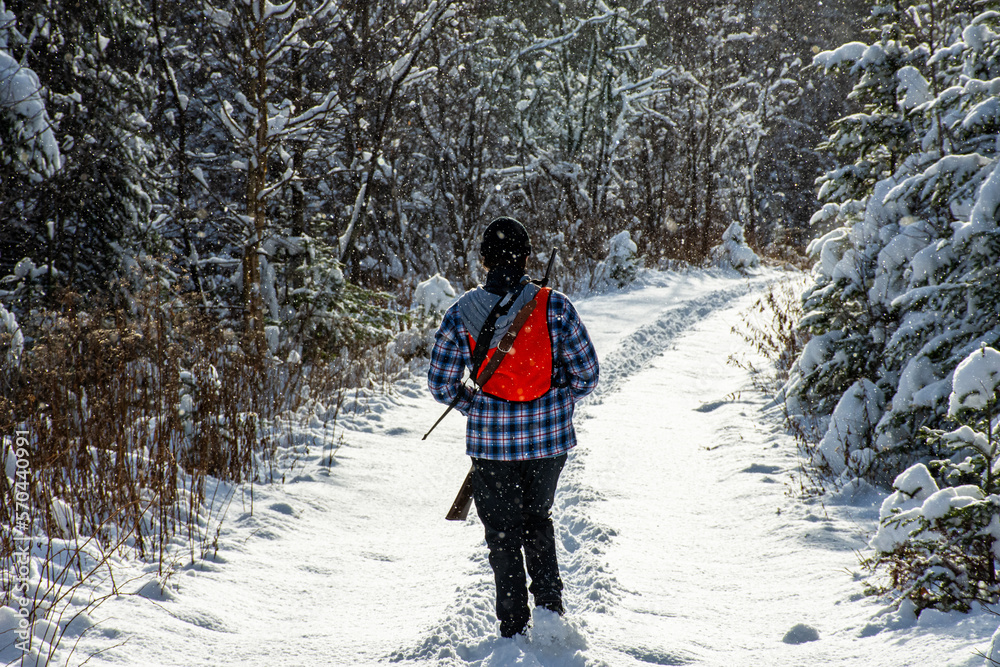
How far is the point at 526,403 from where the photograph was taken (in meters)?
2.81

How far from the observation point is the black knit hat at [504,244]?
2826mm

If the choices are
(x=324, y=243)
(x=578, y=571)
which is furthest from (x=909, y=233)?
(x=324, y=243)

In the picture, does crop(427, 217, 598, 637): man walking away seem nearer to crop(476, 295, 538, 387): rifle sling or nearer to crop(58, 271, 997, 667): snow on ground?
A: crop(476, 295, 538, 387): rifle sling

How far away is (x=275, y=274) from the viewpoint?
29.6 feet

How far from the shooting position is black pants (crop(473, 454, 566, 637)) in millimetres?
2861

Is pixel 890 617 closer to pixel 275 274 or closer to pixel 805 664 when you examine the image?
pixel 805 664

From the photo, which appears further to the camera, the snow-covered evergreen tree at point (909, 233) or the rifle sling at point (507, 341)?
the snow-covered evergreen tree at point (909, 233)

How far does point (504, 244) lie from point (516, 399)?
0.65 meters

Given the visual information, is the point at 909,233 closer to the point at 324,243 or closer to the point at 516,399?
the point at 516,399

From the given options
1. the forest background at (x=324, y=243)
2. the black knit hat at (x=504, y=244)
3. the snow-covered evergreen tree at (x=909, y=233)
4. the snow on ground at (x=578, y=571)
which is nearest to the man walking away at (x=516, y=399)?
the black knit hat at (x=504, y=244)

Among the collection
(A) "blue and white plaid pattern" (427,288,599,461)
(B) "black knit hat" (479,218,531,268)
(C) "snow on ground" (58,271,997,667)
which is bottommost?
(C) "snow on ground" (58,271,997,667)

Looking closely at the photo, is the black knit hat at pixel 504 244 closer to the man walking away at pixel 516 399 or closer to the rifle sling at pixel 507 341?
the man walking away at pixel 516 399

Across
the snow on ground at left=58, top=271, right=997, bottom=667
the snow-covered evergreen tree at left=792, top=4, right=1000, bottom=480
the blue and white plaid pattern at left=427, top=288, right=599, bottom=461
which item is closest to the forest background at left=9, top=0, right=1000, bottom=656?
the snow-covered evergreen tree at left=792, top=4, right=1000, bottom=480

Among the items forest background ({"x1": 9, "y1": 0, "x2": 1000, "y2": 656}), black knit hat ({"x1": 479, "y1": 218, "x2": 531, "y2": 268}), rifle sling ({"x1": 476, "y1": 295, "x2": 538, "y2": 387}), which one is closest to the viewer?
rifle sling ({"x1": 476, "y1": 295, "x2": 538, "y2": 387})
